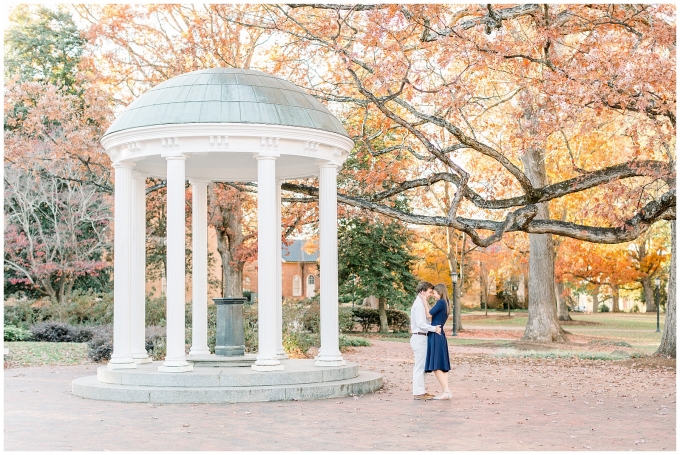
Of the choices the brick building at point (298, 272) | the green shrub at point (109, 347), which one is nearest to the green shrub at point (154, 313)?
the green shrub at point (109, 347)

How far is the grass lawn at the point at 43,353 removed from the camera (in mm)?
20344

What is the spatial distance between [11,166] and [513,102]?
64.4ft

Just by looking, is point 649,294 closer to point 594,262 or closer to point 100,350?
point 594,262

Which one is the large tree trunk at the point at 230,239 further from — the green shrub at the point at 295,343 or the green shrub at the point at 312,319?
the green shrub at the point at 295,343

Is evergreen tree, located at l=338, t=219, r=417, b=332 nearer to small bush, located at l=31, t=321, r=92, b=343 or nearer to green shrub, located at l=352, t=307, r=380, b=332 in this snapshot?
green shrub, located at l=352, t=307, r=380, b=332

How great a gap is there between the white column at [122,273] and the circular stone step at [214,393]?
0.90 m

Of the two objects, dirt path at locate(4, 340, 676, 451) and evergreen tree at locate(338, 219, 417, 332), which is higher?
evergreen tree at locate(338, 219, 417, 332)

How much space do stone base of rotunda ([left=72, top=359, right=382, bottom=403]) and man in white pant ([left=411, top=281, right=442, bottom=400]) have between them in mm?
1116

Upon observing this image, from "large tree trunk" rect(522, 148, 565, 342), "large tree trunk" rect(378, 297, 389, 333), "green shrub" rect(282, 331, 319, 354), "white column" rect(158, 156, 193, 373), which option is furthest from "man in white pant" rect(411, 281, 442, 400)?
"large tree trunk" rect(378, 297, 389, 333)

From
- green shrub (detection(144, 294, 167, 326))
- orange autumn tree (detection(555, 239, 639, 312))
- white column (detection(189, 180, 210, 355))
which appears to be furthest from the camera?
orange autumn tree (detection(555, 239, 639, 312))

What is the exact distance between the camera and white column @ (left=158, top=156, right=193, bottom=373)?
13648 millimetres

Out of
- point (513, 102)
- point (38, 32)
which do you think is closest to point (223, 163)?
point (513, 102)

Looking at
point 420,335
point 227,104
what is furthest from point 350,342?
point 227,104

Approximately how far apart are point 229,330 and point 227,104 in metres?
4.69
